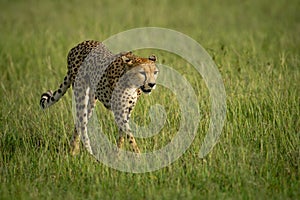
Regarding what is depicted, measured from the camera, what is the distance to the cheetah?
19.1ft

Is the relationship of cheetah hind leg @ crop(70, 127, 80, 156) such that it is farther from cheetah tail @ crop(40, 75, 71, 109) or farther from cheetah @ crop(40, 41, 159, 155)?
cheetah tail @ crop(40, 75, 71, 109)

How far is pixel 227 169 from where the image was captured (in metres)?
5.16

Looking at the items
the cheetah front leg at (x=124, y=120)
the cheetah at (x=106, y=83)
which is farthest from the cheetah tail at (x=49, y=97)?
the cheetah front leg at (x=124, y=120)

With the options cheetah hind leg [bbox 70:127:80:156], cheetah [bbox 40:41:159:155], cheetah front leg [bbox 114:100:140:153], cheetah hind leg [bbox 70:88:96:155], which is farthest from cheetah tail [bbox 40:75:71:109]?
cheetah front leg [bbox 114:100:140:153]

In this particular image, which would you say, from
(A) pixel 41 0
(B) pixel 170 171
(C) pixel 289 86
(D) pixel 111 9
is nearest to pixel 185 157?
(B) pixel 170 171

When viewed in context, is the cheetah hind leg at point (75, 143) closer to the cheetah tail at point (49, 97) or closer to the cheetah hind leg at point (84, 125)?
the cheetah hind leg at point (84, 125)

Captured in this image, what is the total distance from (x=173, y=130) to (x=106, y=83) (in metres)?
0.82

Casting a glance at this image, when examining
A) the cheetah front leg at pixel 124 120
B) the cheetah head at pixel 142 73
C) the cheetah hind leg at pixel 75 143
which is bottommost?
the cheetah hind leg at pixel 75 143

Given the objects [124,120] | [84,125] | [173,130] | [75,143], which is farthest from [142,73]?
[75,143]

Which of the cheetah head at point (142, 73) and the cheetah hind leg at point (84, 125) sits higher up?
the cheetah head at point (142, 73)

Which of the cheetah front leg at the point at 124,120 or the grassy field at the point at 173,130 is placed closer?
the grassy field at the point at 173,130

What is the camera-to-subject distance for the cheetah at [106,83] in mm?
5828

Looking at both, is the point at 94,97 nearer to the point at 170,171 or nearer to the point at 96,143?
the point at 96,143

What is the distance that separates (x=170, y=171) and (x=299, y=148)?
1175mm
